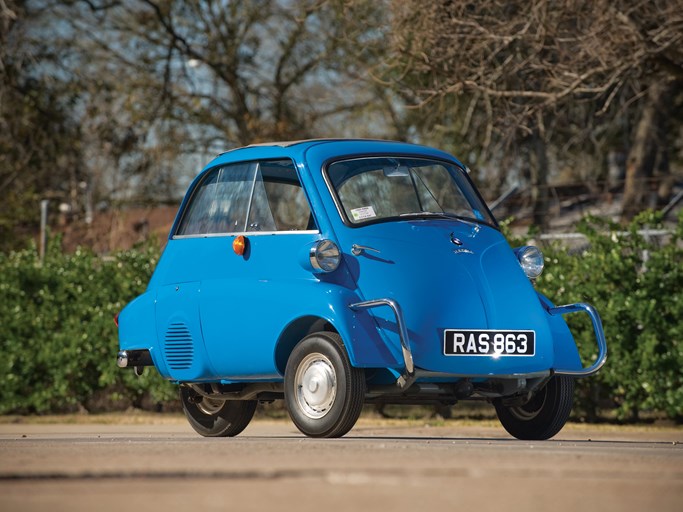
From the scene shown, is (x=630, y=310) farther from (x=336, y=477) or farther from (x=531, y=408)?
(x=336, y=477)

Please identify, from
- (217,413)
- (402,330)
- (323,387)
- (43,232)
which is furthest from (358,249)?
(43,232)

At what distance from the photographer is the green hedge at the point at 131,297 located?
1212 cm

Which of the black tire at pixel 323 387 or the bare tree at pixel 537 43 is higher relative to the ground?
the bare tree at pixel 537 43

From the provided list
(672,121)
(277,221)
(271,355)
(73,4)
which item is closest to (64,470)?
(271,355)

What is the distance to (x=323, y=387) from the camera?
7.79 m

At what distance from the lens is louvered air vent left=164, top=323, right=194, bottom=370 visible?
886 centimetres

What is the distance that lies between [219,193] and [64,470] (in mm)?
4017

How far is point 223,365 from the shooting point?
8594 millimetres

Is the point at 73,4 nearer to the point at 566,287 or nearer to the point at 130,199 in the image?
the point at 130,199

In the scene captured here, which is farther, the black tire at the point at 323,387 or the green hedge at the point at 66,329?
the green hedge at the point at 66,329

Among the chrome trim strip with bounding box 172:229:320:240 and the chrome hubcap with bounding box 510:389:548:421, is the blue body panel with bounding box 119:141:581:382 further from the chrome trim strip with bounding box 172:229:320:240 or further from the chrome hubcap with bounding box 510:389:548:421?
the chrome hubcap with bounding box 510:389:548:421

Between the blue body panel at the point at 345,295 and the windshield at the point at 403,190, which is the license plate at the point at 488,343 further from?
the windshield at the point at 403,190

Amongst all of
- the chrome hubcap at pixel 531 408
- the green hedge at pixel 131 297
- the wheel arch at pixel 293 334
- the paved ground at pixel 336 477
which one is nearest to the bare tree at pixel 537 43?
the green hedge at pixel 131 297

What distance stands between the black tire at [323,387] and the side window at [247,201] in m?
0.98
